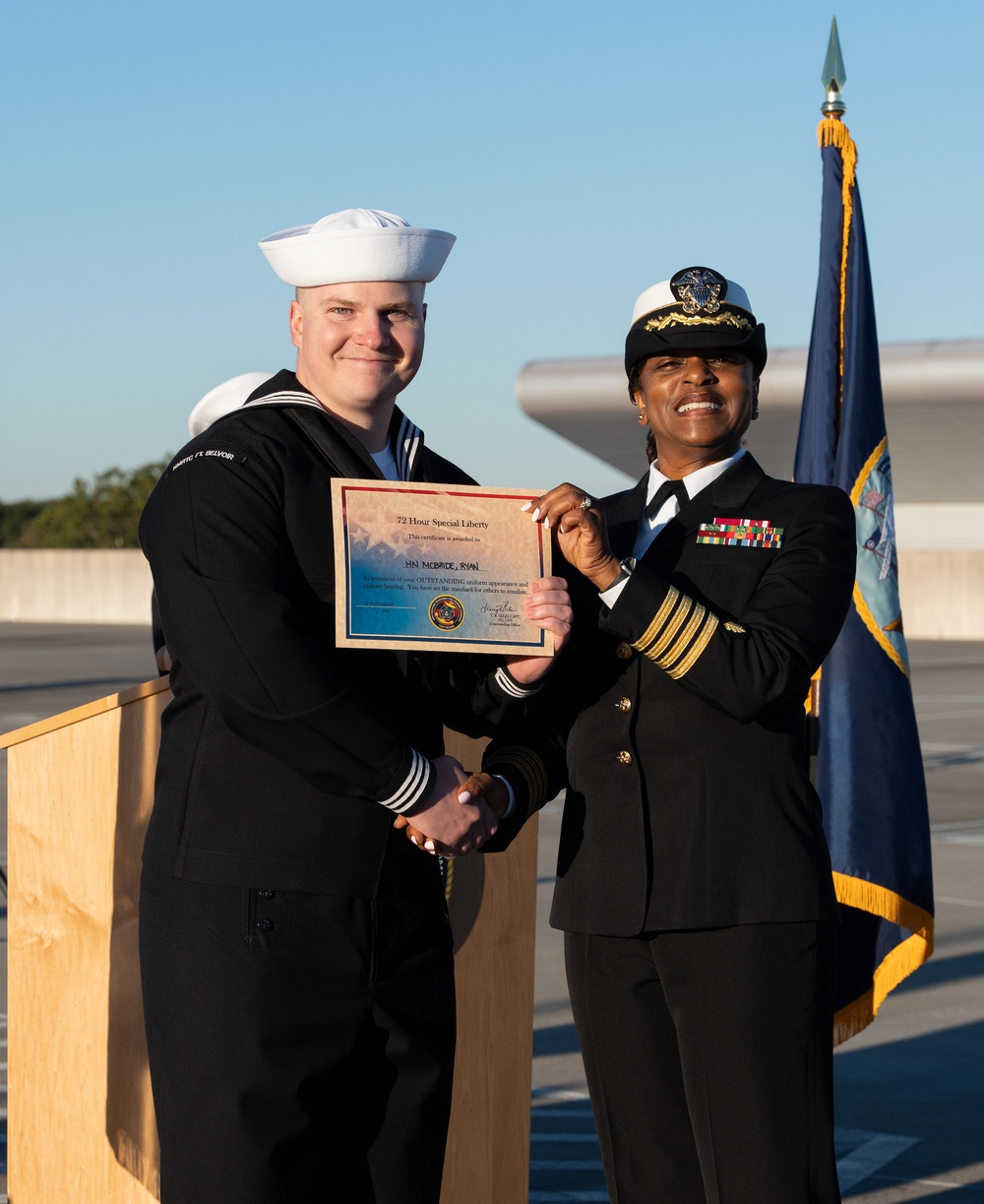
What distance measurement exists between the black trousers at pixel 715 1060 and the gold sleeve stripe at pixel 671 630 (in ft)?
1.63

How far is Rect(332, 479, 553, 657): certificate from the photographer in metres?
2.60

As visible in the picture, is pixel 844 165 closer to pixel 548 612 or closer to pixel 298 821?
pixel 548 612

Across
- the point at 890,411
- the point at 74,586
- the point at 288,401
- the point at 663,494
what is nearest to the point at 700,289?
the point at 663,494

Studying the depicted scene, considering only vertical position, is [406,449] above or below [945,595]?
above

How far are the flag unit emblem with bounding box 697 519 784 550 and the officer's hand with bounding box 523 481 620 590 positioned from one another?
270 mm

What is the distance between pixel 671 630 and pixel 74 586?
41.4 meters

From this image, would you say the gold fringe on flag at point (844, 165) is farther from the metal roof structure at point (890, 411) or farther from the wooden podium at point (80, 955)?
the metal roof structure at point (890, 411)

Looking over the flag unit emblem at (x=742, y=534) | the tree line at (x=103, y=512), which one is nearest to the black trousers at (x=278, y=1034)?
the flag unit emblem at (x=742, y=534)

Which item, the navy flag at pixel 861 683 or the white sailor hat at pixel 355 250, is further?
the navy flag at pixel 861 683

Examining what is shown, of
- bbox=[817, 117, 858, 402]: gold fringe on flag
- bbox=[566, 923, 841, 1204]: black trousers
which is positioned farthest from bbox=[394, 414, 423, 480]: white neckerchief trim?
bbox=[817, 117, 858, 402]: gold fringe on flag

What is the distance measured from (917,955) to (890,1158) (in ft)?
1.83

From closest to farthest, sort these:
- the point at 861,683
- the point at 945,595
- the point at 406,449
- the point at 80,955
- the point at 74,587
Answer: the point at 406,449
the point at 80,955
the point at 861,683
the point at 945,595
the point at 74,587

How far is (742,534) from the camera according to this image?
9.82ft

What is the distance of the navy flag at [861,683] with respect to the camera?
4586 millimetres
